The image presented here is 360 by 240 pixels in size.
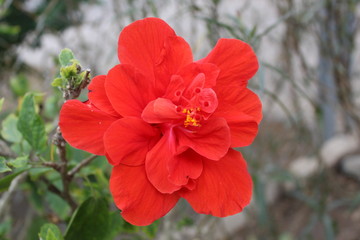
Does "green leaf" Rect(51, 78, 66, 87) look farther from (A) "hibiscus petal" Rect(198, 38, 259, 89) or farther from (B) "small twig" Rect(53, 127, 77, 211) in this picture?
(A) "hibiscus petal" Rect(198, 38, 259, 89)

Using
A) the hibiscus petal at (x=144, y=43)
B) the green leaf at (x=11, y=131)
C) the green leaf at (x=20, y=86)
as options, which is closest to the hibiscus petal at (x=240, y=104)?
the hibiscus petal at (x=144, y=43)

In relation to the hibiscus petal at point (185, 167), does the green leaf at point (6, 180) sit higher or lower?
lower

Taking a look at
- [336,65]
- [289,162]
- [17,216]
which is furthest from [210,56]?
[289,162]

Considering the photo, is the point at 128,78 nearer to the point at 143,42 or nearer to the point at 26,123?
the point at 143,42

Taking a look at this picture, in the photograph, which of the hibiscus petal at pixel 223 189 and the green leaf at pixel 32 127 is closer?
the hibiscus petal at pixel 223 189

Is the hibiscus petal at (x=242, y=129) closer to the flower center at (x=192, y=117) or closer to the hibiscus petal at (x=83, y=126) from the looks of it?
the flower center at (x=192, y=117)

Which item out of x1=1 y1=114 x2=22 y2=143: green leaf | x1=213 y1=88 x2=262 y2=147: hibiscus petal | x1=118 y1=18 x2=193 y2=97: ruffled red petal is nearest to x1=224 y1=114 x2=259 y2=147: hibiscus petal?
x1=213 y1=88 x2=262 y2=147: hibiscus petal

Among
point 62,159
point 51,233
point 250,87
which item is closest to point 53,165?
point 62,159

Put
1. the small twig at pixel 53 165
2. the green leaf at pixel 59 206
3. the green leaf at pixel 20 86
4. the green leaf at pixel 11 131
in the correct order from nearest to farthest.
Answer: the small twig at pixel 53 165 → the green leaf at pixel 11 131 → the green leaf at pixel 59 206 → the green leaf at pixel 20 86
